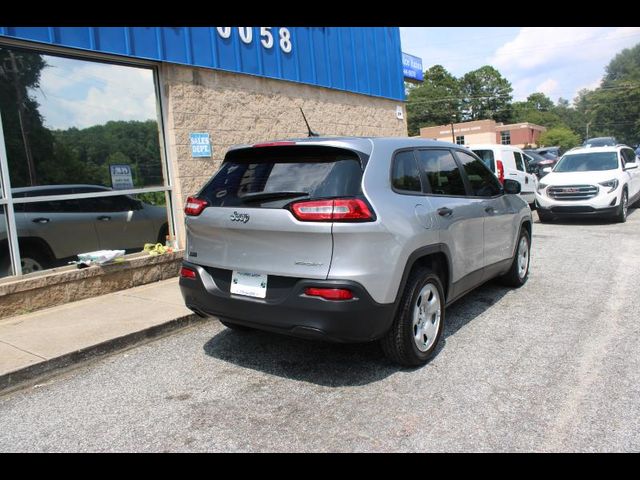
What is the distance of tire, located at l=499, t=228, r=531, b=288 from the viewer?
6109 millimetres

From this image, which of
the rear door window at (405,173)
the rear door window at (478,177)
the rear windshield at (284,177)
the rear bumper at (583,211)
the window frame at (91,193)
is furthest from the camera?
the rear bumper at (583,211)

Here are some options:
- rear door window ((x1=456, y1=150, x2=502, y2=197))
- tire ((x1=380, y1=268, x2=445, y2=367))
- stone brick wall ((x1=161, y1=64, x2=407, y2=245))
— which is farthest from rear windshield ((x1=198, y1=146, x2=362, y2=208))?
stone brick wall ((x1=161, y1=64, x2=407, y2=245))

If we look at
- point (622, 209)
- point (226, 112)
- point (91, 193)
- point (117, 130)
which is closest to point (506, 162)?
point (622, 209)

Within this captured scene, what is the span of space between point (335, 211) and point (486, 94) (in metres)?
122

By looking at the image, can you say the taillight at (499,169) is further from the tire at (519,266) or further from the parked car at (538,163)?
the tire at (519,266)

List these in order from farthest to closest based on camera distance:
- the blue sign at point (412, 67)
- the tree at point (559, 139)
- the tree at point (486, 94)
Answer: the tree at point (486, 94) < the tree at point (559, 139) < the blue sign at point (412, 67)

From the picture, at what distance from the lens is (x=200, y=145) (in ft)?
25.2

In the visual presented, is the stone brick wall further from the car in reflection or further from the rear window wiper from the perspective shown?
the rear window wiper

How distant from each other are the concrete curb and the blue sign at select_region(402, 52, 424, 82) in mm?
12490

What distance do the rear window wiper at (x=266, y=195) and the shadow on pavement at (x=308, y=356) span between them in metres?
1.37

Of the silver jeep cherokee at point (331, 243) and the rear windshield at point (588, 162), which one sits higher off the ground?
the rear windshield at point (588, 162)

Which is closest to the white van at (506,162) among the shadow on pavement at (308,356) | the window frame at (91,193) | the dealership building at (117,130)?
the dealership building at (117,130)

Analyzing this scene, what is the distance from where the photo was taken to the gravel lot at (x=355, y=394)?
2992mm

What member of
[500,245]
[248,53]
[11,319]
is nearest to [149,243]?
[11,319]
